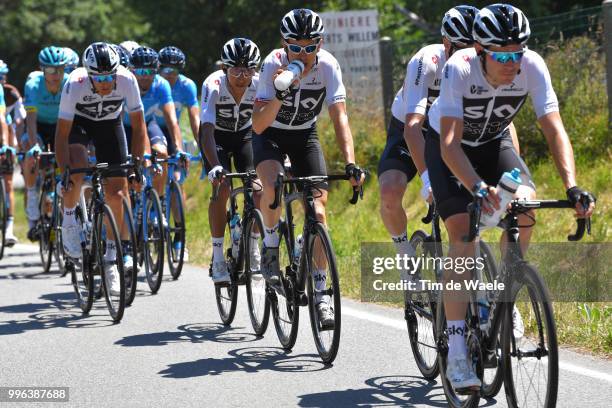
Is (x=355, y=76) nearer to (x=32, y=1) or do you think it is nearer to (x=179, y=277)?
(x=179, y=277)

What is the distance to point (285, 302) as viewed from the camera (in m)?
7.98

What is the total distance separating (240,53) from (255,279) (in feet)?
5.64

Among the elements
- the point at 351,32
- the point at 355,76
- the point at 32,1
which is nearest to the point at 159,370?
the point at 355,76

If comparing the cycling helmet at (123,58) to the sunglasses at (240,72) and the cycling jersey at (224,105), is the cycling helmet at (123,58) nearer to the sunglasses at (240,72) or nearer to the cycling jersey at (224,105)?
the cycling jersey at (224,105)

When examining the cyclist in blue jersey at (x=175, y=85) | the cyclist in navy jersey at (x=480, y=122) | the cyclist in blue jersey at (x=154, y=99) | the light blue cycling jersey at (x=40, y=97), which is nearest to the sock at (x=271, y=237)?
the cyclist in navy jersey at (x=480, y=122)

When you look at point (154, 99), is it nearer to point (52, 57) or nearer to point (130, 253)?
point (52, 57)

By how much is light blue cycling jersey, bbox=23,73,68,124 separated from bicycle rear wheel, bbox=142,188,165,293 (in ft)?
6.11

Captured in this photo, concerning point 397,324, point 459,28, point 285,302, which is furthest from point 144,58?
point 459,28

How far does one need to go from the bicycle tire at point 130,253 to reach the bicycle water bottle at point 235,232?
2.61 ft

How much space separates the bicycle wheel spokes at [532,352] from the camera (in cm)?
503

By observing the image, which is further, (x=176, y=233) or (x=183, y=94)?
(x=183, y=94)

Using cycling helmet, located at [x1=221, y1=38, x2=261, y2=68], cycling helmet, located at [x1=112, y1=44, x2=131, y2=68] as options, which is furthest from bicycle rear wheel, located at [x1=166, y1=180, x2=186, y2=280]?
cycling helmet, located at [x1=221, y1=38, x2=261, y2=68]

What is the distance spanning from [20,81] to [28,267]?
90.9 ft

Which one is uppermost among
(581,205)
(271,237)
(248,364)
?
(581,205)
